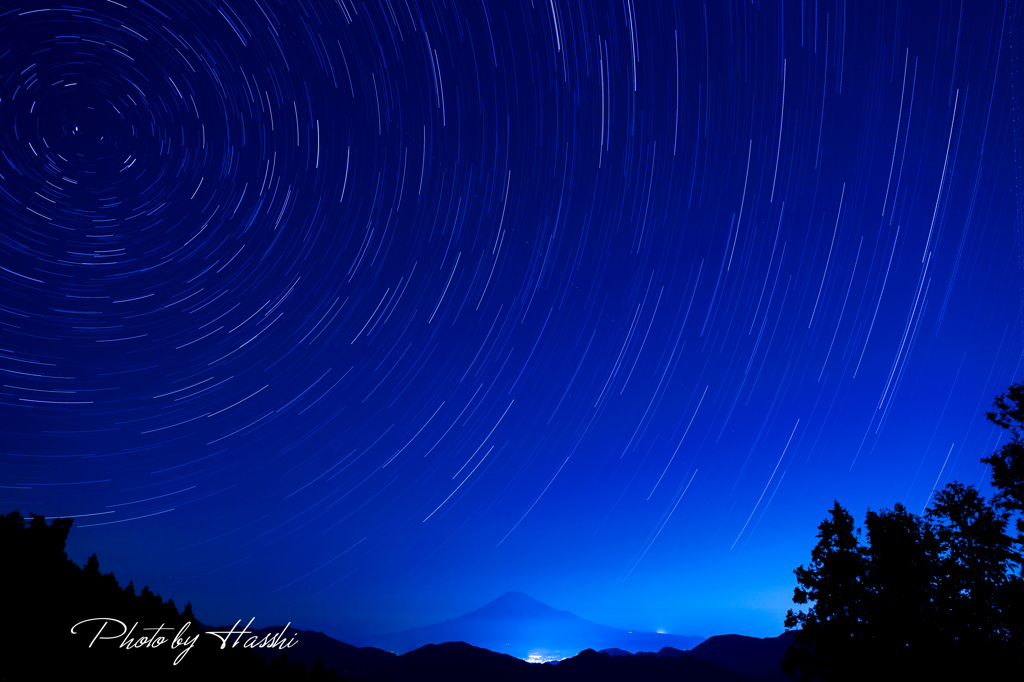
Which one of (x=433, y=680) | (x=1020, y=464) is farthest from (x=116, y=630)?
(x=433, y=680)

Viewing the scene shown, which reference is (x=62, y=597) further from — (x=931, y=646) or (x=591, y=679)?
(x=591, y=679)

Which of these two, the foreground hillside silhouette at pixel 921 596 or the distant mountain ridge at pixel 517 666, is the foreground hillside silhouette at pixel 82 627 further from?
the distant mountain ridge at pixel 517 666

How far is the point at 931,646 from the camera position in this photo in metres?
13.7

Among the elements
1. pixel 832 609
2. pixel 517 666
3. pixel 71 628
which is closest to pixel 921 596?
pixel 832 609

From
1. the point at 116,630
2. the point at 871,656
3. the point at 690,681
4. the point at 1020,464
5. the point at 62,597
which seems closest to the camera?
the point at 1020,464

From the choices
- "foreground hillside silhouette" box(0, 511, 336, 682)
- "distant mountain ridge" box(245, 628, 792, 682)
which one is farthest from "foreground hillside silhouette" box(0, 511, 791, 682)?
"distant mountain ridge" box(245, 628, 792, 682)

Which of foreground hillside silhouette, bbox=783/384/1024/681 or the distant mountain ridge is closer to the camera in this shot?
foreground hillside silhouette, bbox=783/384/1024/681

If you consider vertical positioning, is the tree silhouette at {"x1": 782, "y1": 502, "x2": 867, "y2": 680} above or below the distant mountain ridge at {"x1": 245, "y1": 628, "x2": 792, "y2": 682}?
above

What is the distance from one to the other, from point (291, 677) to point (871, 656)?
3554cm

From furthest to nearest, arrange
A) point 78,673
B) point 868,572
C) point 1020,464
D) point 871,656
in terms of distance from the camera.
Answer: point 78,673 < point 868,572 < point 871,656 < point 1020,464

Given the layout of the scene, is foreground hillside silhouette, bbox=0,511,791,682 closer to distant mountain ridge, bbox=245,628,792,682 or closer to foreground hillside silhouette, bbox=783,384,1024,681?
foreground hillside silhouette, bbox=783,384,1024,681

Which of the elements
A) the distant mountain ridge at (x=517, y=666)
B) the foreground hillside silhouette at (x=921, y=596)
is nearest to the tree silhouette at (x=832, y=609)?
the foreground hillside silhouette at (x=921, y=596)

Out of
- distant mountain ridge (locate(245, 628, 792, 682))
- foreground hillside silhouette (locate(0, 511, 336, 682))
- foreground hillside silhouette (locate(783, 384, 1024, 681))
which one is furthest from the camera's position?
distant mountain ridge (locate(245, 628, 792, 682))

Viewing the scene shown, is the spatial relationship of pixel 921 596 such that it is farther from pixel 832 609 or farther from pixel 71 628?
pixel 71 628
